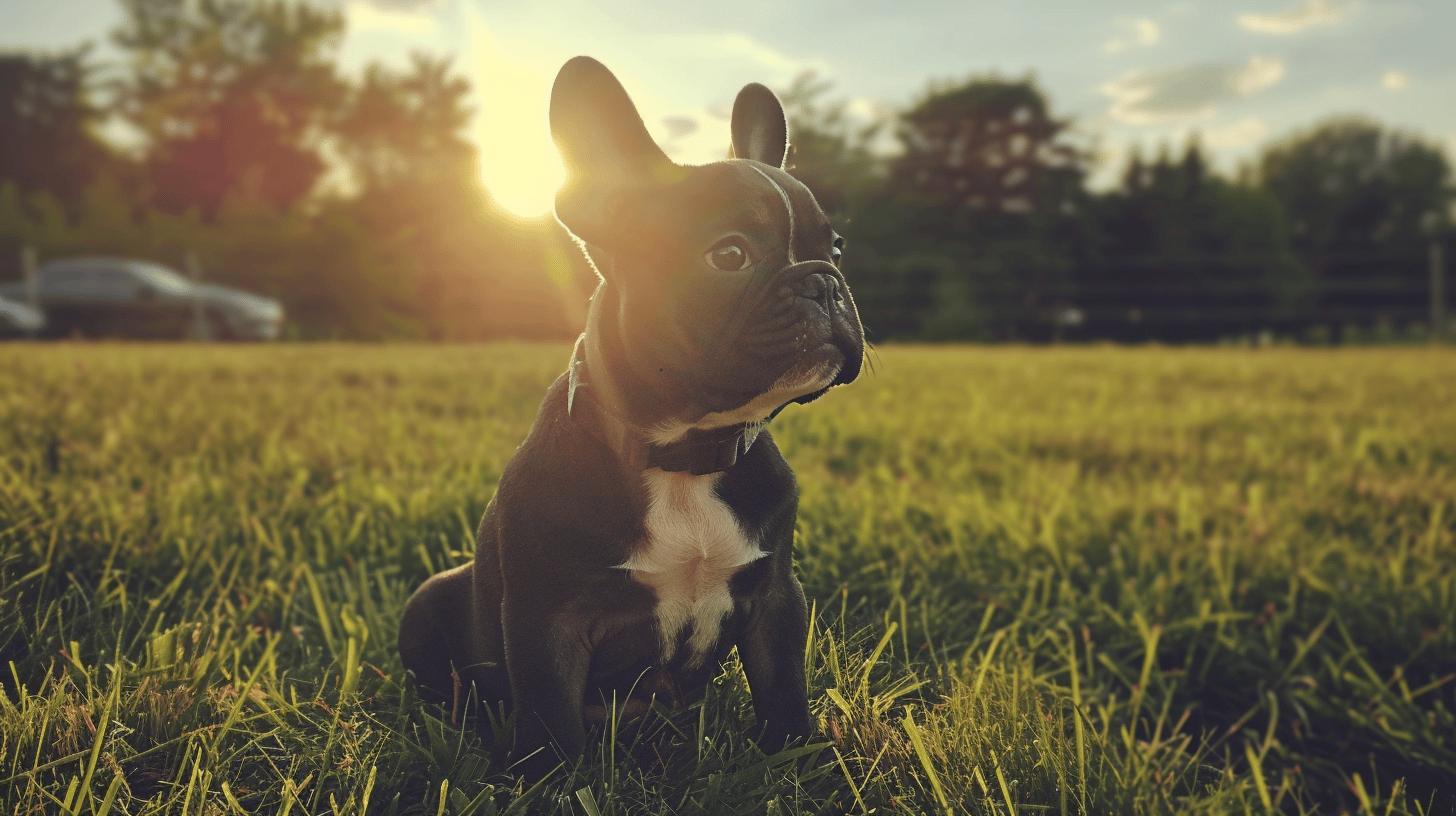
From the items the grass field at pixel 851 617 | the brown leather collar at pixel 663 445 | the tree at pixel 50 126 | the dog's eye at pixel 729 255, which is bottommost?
the grass field at pixel 851 617

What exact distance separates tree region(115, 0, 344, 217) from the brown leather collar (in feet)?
119

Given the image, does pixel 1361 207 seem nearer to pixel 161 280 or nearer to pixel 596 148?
pixel 161 280

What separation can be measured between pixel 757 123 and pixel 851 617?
1.23 m

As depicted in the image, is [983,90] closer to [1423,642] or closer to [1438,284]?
[1438,284]

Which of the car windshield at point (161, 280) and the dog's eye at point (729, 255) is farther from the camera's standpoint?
the car windshield at point (161, 280)

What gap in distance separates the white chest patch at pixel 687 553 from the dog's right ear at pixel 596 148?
433mm

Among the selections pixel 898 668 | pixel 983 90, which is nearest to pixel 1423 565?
pixel 898 668

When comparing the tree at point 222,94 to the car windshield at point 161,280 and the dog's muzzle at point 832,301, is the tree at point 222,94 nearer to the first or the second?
the car windshield at point 161,280

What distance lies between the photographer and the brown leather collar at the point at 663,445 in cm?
155

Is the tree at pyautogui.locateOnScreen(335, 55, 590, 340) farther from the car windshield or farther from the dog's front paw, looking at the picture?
the dog's front paw

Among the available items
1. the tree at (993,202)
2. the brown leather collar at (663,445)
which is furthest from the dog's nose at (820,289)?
the tree at (993,202)

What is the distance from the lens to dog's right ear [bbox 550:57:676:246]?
158cm

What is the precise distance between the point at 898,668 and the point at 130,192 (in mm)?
38424

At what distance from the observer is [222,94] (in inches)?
1328
